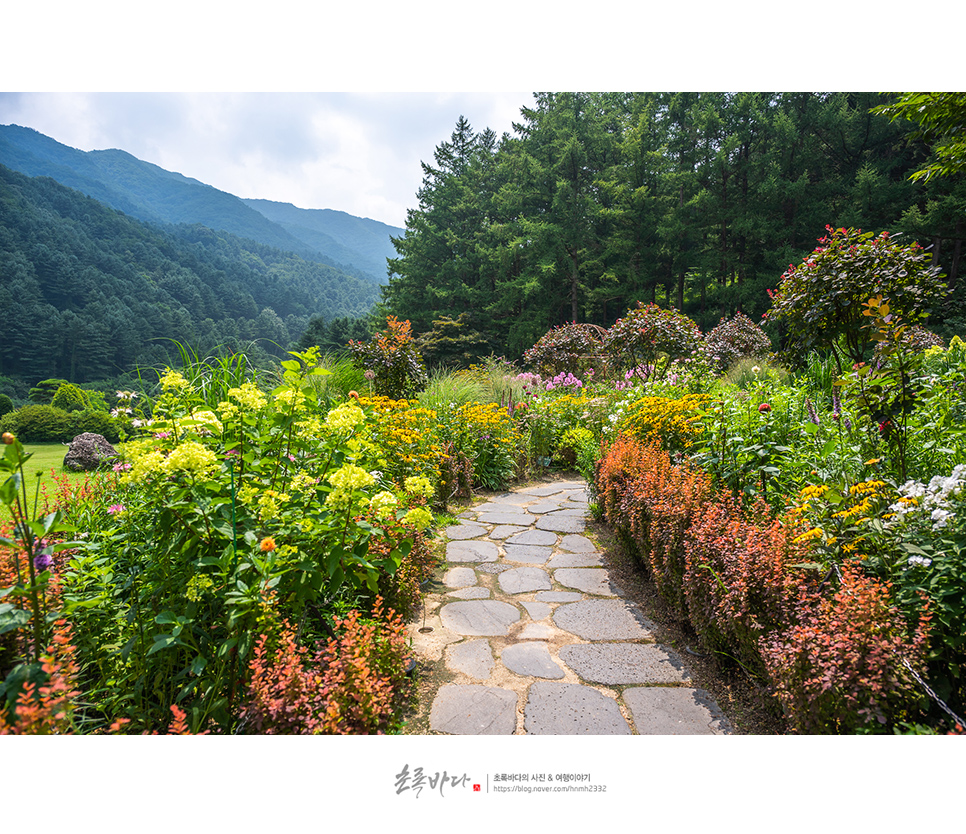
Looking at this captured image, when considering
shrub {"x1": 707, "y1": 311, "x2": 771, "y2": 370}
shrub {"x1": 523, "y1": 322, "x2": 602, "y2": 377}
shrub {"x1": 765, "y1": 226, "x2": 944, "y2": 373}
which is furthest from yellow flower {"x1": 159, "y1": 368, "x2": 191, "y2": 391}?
shrub {"x1": 707, "y1": 311, "x2": 771, "y2": 370}

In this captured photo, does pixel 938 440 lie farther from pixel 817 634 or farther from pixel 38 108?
pixel 38 108

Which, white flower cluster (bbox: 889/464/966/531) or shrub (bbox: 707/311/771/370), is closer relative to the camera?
white flower cluster (bbox: 889/464/966/531)

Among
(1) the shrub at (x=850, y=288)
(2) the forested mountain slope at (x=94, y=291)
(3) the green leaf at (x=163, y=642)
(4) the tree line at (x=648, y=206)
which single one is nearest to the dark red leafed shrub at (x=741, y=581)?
(1) the shrub at (x=850, y=288)

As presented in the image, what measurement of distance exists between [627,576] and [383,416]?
6.80 feet

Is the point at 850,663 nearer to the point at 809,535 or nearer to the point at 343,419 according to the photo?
the point at 809,535

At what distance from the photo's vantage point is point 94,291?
9.71 ft

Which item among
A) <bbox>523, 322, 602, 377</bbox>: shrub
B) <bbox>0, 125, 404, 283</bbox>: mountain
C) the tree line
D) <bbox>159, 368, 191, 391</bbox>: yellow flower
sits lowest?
<bbox>159, 368, 191, 391</bbox>: yellow flower

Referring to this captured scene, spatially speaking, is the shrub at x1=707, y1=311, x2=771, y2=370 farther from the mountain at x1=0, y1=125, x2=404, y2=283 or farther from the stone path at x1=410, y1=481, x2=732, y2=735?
the mountain at x1=0, y1=125, x2=404, y2=283

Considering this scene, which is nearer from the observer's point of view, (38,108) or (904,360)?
(38,108)

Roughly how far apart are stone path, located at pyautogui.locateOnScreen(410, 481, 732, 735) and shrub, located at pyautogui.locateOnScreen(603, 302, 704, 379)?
3753mm

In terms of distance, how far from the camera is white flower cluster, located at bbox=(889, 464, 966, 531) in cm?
125

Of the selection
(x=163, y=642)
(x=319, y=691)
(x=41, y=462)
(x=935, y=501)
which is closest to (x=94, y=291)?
(x=41, y=462)
